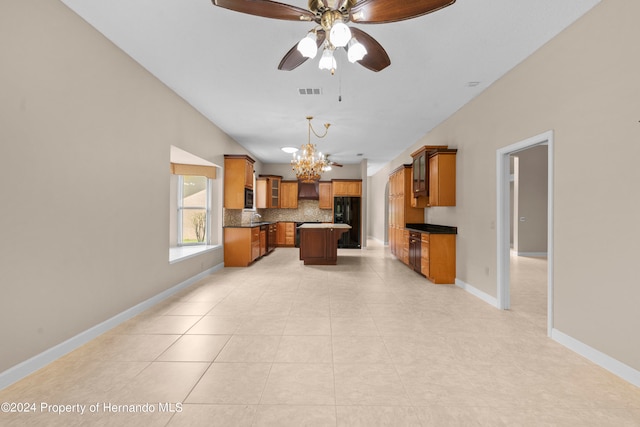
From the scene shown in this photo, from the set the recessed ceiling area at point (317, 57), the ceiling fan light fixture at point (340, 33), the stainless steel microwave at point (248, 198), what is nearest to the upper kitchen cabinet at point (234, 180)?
the stainless steel microwave at point (248, 198)

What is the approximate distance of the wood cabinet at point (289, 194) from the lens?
10.6m

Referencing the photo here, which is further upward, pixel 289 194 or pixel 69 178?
pixel 289 194

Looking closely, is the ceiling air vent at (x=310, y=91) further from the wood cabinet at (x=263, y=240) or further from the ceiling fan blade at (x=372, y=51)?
the wood cabinet at (x=263, y=240)

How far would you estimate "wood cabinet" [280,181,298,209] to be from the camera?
10.6 m

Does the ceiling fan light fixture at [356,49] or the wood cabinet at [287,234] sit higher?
the ceiling fan light fixture at [356,49]

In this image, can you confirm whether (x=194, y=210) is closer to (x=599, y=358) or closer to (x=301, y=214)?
(x=301, y=214)

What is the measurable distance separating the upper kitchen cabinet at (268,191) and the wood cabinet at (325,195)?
1.48 m

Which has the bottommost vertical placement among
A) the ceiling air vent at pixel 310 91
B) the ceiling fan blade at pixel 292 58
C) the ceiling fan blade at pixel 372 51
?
the ceiling fan blade at pixel 372 51

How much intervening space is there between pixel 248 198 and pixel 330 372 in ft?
18.0

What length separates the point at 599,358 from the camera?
2.43 m

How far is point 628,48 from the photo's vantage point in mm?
2264

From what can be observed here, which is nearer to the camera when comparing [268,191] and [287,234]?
[268,191]

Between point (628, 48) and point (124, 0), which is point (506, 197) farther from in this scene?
point (124, 0)

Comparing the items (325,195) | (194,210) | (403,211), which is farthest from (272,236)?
(403,211)
